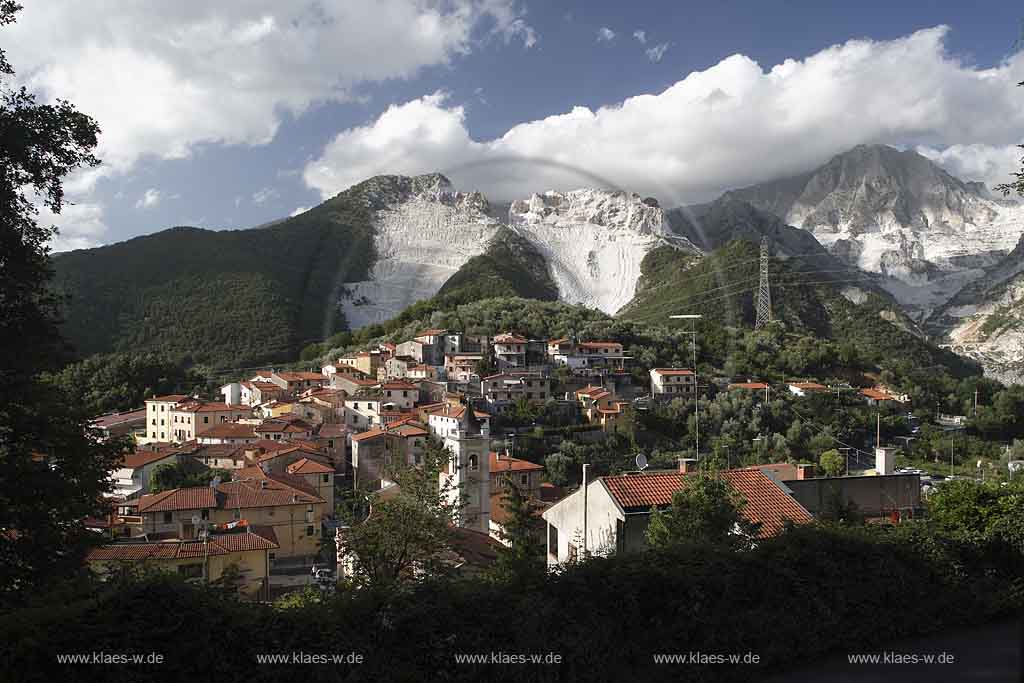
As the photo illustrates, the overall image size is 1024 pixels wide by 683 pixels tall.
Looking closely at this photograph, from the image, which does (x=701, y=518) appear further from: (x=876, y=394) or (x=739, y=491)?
(x=876, y=394)

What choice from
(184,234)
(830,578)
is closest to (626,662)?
(830,578)

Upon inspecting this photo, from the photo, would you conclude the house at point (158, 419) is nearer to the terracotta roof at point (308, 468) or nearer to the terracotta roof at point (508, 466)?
the terracotta roof at point (308, 468)

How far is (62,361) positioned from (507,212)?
10486 cm

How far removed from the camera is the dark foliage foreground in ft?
10.2

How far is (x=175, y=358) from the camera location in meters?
45.3

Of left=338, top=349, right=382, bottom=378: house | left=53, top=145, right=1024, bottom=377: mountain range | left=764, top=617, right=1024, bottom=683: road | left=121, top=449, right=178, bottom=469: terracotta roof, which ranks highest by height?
left=53, top=145, right=1024, bottom=377: mountain range

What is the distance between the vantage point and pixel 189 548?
8.84 meters

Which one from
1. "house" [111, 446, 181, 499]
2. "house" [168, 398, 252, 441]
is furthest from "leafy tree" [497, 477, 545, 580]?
"house" [168, 398, 252, 441]

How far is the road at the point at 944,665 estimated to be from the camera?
11.2ft

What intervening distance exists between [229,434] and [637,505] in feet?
69.8

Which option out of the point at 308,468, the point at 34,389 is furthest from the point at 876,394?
the point at 34,389

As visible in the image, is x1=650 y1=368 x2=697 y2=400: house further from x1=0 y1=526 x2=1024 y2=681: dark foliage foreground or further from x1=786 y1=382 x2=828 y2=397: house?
x1=0 y1=526 x2=1024 y2=681: dark foliage foreground

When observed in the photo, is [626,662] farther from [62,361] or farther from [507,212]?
[507,212]

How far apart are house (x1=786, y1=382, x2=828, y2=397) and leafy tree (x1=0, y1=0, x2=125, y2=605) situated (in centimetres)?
3304
